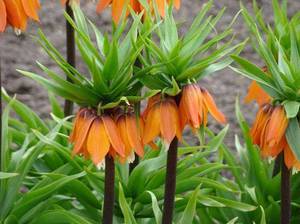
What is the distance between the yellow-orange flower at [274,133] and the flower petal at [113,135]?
1.23 ft

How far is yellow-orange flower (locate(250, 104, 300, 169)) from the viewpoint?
220 cm

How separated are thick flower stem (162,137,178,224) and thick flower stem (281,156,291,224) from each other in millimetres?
307

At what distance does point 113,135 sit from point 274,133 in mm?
402

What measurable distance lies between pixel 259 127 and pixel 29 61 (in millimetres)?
2422

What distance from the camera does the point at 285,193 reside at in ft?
7.86

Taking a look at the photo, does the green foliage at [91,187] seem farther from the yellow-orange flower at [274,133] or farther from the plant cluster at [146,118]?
the yellow-orange flower at [274,133]

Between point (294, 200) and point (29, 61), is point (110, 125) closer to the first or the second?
point (294, 200)

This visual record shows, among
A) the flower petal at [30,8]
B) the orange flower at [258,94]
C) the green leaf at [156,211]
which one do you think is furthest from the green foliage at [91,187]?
the flower petal at [30,8]

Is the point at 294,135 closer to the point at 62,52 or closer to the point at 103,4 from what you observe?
the point at 103,4

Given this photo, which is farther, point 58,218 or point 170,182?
point 58,218

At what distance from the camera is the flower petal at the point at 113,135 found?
81.0 inches

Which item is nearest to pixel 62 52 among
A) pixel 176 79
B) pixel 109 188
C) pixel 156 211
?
pixel 156 211

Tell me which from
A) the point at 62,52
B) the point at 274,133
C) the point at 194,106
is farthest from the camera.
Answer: the point at 62,52

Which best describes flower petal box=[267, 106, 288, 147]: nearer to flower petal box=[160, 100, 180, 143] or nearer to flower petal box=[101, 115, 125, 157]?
flower petal box=[160, 100, 180, 143]
